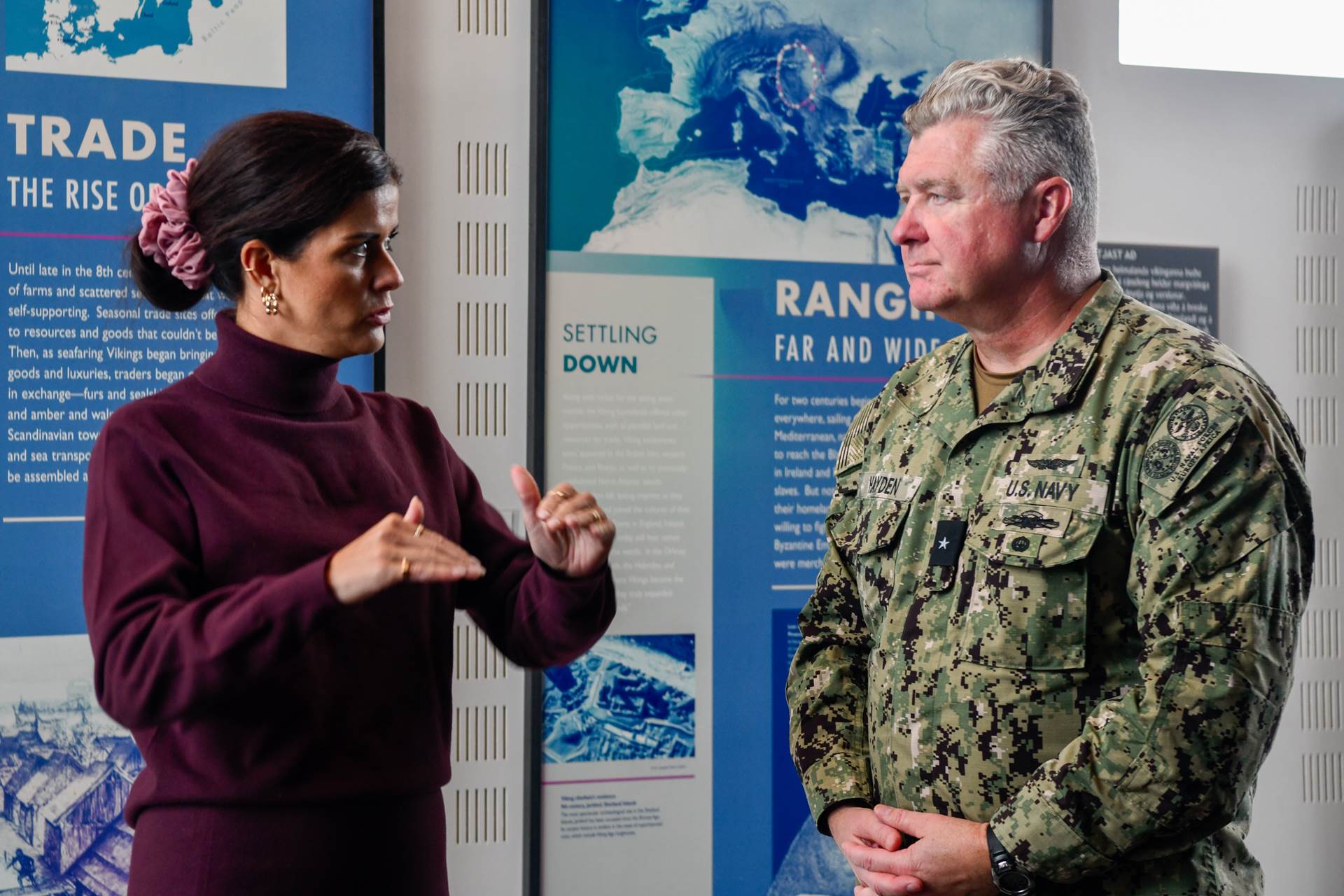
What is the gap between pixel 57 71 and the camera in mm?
2316

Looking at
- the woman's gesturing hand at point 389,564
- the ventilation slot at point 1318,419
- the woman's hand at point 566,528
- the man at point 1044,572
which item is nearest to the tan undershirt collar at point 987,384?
the man at point 1044,572

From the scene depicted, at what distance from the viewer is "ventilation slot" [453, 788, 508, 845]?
101 inches

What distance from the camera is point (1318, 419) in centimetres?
316

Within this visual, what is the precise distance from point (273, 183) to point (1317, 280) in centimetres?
275

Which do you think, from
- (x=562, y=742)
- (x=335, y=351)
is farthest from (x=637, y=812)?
(x=335, y=351)

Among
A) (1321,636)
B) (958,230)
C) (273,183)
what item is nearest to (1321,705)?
(1321,636)

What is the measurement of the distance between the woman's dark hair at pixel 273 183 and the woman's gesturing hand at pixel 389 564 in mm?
A: 430

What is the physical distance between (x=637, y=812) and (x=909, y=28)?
6.25 feet

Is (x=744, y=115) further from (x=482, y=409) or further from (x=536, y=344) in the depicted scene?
(x=482, y=409)

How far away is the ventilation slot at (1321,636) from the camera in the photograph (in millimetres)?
3119

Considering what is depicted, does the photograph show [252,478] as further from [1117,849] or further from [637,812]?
[637,812]

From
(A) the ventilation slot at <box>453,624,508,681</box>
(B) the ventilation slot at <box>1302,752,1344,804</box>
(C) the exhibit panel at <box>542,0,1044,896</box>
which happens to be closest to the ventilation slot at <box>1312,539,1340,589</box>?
(B) the ventilation slot at <box>1302,752,1344,804</box>

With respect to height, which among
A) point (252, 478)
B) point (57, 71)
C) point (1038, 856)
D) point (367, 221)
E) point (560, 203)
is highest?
point (57, 71)

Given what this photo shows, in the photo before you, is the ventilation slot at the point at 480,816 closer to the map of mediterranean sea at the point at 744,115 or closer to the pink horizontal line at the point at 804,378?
the pink horizontal line at the point at 804,378
